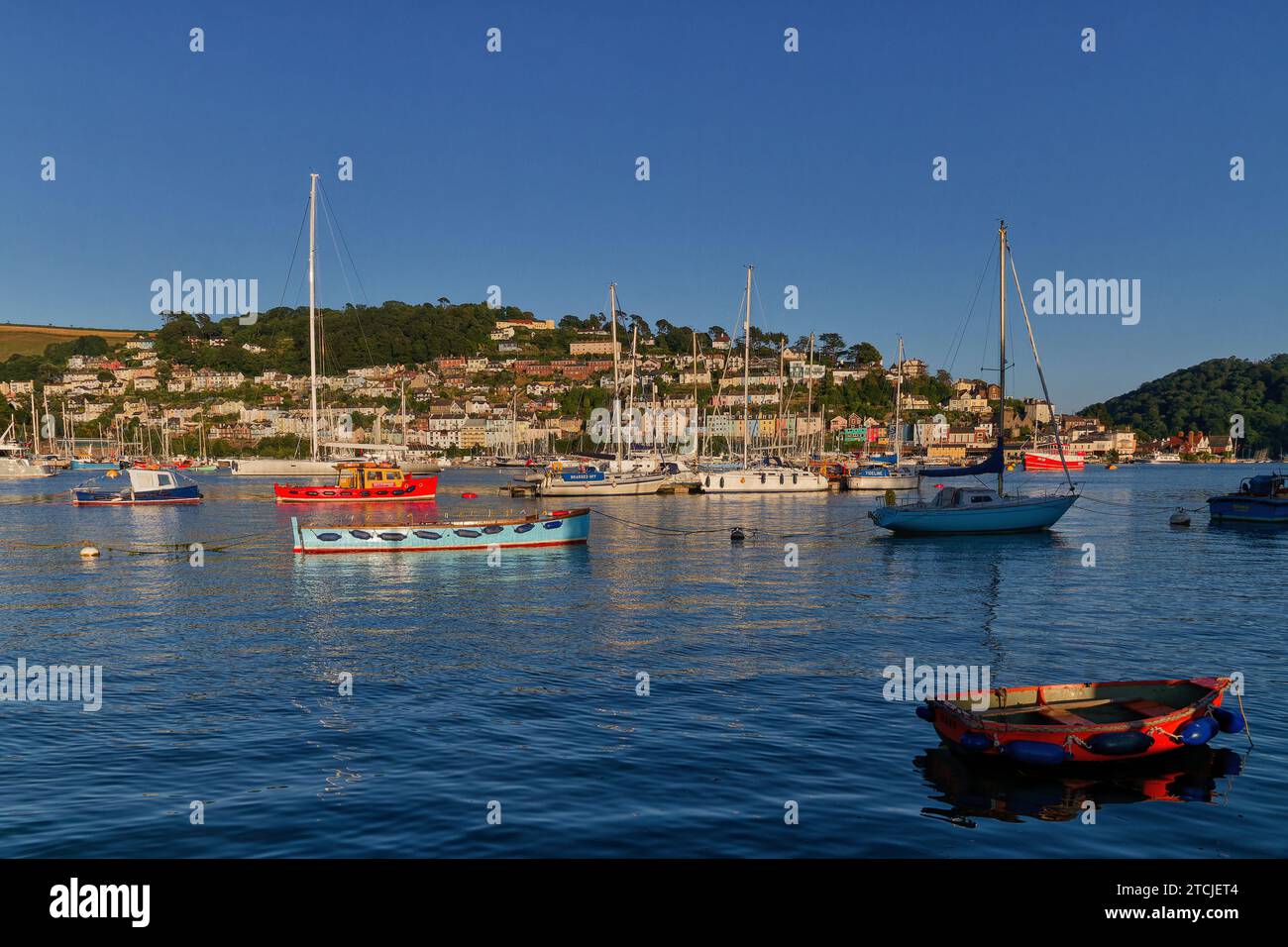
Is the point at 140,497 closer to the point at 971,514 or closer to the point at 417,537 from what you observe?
the point at 417,537

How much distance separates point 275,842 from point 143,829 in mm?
1981

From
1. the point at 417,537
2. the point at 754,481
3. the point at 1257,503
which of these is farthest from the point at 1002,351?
the point at 754,481

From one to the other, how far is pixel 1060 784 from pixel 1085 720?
1622 mm

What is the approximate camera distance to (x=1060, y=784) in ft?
49.8

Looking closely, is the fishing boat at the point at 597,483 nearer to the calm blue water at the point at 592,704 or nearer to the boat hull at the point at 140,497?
the boat hull at the point at 140,497

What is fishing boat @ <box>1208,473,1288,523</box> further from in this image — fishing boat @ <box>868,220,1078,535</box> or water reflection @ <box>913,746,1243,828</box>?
water reflection @ <box>913,746,1243,828</box>

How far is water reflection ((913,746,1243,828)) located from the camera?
1409cm

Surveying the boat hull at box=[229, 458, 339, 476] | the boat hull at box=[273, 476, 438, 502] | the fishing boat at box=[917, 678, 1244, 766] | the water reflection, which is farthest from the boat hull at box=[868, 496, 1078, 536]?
the boat hull at box=[229, 458, 339, 476]

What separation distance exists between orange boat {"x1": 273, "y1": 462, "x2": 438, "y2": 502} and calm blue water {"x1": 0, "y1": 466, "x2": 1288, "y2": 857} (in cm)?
3314

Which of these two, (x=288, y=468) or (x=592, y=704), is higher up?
(x=288, y=468)

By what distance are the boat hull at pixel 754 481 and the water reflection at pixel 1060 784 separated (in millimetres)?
75991
